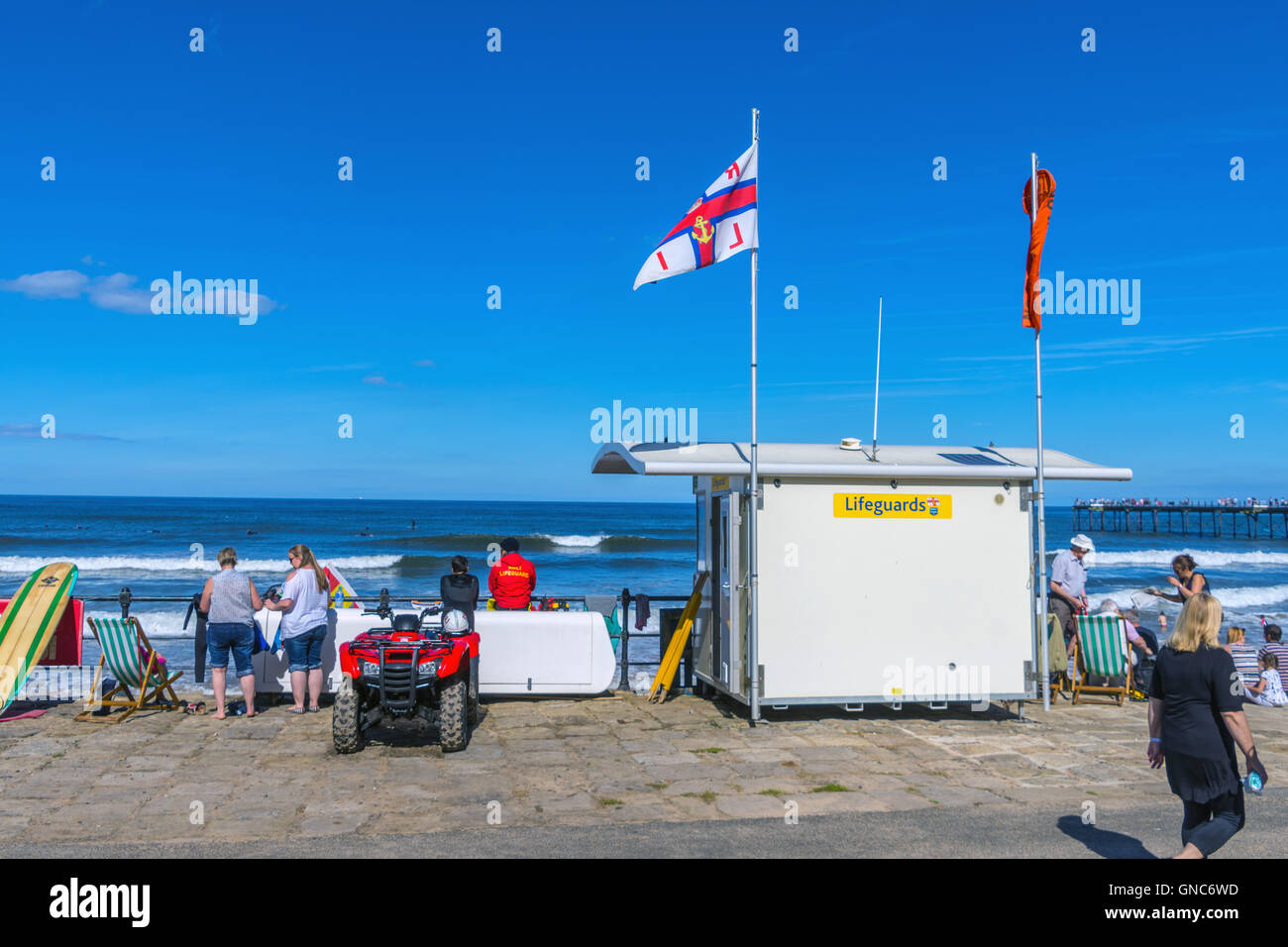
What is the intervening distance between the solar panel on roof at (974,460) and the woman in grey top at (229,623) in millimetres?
6764

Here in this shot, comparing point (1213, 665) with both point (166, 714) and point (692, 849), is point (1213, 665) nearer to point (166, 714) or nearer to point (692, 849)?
point (692, 849)

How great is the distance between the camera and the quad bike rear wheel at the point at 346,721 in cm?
773

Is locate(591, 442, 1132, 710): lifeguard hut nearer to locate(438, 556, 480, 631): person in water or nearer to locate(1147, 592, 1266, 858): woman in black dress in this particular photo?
locate(438, 556, 480, 631): person in water

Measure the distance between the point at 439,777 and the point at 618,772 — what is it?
4.22 feet

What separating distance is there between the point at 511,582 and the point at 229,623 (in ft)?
9.13

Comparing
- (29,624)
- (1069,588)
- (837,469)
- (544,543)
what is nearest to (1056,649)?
(1069,588)

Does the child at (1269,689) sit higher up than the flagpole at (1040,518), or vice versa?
the flagpole at (1040,518)

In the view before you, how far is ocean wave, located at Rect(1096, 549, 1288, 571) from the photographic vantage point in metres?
46.5

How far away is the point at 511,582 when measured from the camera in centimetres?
1050

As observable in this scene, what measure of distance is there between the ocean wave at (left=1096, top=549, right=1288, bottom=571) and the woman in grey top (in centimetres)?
4412

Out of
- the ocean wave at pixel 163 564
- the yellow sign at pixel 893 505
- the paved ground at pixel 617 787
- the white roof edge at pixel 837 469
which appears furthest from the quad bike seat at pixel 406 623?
the ocean wave at pixel 163 564

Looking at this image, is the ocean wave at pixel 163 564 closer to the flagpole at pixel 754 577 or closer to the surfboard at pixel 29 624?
the surfboard at pixel 29 624

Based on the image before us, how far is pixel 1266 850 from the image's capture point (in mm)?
5281
